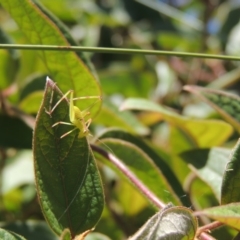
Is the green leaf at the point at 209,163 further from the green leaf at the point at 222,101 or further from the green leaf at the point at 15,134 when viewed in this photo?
the green leaf at the point at 15,134

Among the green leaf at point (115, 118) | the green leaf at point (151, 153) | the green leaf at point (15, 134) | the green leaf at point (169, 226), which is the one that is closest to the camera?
the green leaf at point (169, 226)

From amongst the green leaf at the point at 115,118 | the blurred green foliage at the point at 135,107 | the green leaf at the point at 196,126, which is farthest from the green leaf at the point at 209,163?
the green leaf at the point at 115,118

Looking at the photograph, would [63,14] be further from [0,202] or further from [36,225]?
[36,225]

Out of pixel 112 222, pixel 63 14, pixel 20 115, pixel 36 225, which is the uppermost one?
pixel 63 14

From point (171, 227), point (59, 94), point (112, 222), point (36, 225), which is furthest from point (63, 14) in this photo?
point (171, 227)

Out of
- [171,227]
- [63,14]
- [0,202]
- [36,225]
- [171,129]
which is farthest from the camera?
[63,14]

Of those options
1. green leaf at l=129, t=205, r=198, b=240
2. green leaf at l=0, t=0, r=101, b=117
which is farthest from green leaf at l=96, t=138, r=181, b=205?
green leaf at l=129, t=205, r=198, b=240
